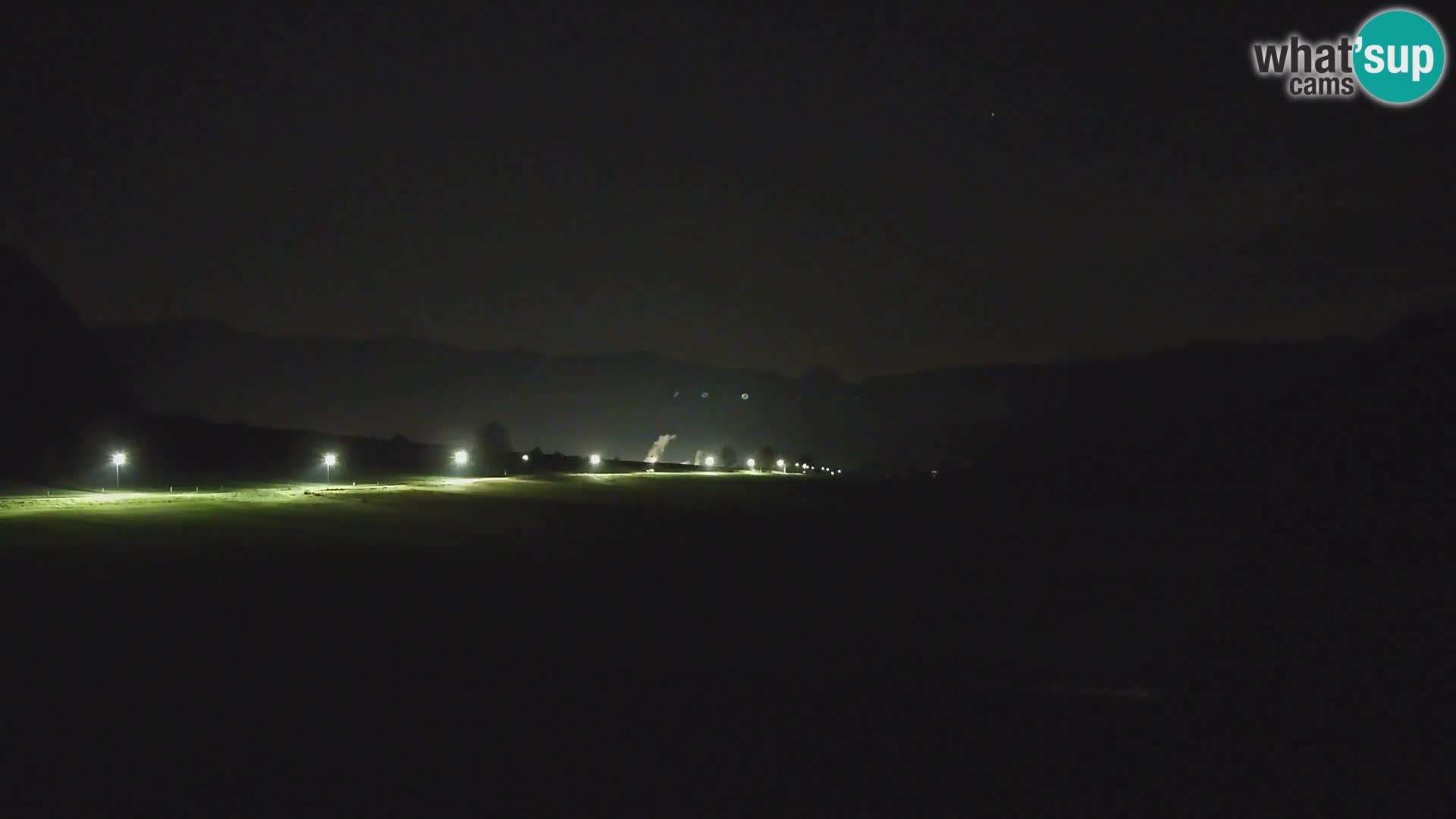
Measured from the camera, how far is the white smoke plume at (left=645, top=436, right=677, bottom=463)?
129125 mm

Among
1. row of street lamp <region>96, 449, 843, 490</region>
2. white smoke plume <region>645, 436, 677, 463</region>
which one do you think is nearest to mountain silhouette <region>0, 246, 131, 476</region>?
row of street lamp <region>96, 449, 843, 490</region>

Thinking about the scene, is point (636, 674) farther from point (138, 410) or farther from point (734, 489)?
point (138, 410)

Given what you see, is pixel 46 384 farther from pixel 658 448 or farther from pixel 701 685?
pixel 658 448

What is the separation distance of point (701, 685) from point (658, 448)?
124331 millimetres

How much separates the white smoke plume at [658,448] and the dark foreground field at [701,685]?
109042 mm

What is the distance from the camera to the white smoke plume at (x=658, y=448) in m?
129

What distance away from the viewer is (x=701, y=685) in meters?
8.34

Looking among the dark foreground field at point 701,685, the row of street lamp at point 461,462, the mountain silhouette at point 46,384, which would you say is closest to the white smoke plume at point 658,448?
the row of street lamp at point 461,462

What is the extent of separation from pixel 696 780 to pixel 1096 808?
2596 millimetres

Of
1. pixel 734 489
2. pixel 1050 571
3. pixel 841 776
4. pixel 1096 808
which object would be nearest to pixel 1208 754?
pixel 1096 808

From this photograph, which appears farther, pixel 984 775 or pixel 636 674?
pixel 636 674

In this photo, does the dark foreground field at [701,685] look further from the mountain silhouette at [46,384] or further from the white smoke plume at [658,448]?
the white smoke plume at [658,448]

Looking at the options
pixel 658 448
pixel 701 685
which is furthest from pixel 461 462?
pixel 658 448

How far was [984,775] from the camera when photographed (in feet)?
21.1
